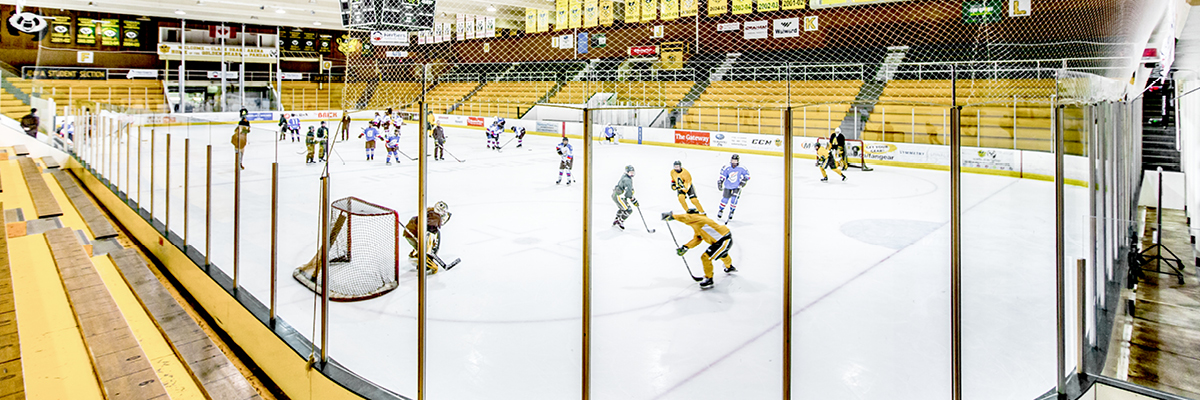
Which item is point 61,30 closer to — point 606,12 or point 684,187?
point 606,12

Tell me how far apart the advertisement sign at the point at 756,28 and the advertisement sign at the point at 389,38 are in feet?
19.7

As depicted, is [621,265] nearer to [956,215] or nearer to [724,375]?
[724,375]

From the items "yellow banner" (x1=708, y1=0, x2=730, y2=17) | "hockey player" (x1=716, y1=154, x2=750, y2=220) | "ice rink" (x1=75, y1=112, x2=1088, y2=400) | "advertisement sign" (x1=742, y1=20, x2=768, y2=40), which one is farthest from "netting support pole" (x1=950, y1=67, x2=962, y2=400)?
"advertisement sign" (x1=742, y1=20, x2=768, y2=40)

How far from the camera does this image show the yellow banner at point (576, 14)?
356 inches

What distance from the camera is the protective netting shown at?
6.67m

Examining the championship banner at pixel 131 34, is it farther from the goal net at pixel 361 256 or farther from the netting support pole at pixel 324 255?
the netting support pole at pixel 324 255

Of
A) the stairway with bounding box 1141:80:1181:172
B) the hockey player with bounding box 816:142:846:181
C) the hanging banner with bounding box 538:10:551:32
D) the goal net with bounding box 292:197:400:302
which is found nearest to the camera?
the goal net with bounding box 292:197:400:302

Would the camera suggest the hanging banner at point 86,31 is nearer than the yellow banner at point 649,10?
No

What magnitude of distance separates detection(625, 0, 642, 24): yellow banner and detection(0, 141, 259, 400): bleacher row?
21.4ft

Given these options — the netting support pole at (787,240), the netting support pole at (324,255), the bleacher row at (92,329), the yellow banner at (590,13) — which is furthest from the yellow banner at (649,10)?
the netting support pole at (787,240)

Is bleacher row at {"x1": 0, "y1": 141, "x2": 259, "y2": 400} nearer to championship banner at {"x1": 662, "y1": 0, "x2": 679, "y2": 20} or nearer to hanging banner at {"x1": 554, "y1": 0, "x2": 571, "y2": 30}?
hanging banner at {"x1": 554, "y1": 0, "x2": 571, "y2": 30}

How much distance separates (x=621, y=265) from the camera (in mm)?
5836

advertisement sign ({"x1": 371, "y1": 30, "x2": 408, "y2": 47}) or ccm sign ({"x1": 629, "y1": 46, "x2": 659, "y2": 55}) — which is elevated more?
ccm sign ({"x1": 629, "y1": 46, "x2": 659, "y2": 55})

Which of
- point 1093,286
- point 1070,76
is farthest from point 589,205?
point 1070,76
